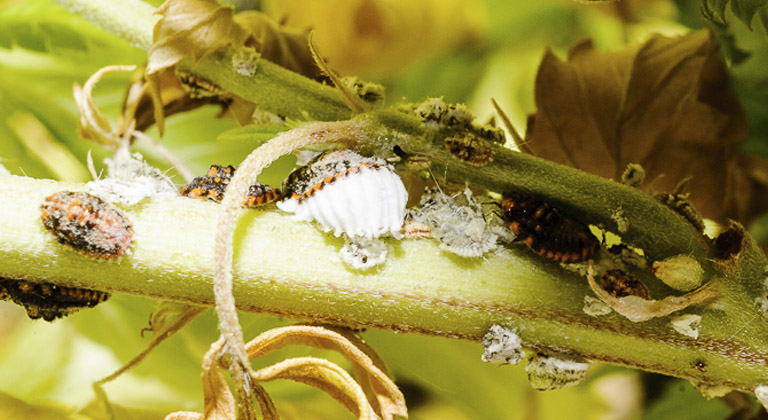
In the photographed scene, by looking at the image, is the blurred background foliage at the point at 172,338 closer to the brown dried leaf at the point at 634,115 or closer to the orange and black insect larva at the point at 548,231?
the brown dried leaf at the point at 634,115

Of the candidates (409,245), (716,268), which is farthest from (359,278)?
(716,268)

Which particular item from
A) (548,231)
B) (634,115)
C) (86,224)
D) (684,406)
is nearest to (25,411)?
(86,224)

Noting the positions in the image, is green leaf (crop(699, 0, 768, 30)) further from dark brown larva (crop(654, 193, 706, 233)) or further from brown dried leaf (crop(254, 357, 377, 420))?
brown dried leaf (crop(254, 357, 377, 420))

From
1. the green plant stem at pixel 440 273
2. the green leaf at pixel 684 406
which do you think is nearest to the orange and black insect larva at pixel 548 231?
the green plant stem at pixel 440 273

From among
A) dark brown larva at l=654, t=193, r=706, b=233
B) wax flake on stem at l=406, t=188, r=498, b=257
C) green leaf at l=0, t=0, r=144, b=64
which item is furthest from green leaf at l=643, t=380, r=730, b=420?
green leaf at l=0, t=0, r=144, b=64

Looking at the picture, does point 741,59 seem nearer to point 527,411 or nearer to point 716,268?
point 716,268

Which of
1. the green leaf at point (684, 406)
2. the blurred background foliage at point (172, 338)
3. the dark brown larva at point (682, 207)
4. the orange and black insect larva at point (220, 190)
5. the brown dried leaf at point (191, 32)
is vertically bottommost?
the green leaf at point (684, 406)

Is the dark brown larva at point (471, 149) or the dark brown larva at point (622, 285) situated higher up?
the dark brown larva at point (471, 149)
